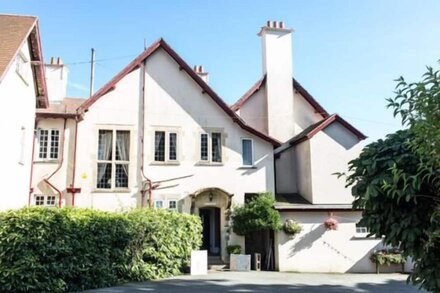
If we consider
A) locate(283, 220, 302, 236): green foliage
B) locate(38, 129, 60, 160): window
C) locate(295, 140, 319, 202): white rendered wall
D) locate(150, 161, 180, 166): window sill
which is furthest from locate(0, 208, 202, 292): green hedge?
locate(295, 140, 319, 202): white rendered wall

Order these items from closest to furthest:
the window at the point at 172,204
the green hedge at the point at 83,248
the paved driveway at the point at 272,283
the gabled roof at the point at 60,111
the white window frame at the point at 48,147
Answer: the green hedge at the point at 83,248 → the paved driveway at the point at 272,283 → the white window frame at the point at 48,147 → the gabled roof at the point at 60,111 → the window at the point at 172,204

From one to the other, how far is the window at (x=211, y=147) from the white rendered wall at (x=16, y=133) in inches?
310

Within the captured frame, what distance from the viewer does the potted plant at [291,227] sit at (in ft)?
63.7

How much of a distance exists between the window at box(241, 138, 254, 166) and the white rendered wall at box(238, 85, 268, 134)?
2423mm

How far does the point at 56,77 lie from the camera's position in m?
21.7

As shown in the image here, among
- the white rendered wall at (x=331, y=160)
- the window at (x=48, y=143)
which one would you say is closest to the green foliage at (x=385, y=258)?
the white rendered wall at (x=331, y=160)

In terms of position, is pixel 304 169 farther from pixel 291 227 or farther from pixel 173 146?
pixel 173 146

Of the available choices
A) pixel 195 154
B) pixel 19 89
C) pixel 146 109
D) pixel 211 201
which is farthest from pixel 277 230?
pixel 19 89

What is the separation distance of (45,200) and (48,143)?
102 inches

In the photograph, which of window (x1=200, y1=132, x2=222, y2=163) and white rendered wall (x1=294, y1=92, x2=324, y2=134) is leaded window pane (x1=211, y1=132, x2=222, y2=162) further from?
white rendered wall (x1=294, y1=92, x2=324, y2=134)

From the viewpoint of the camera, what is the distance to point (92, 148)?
19594 mm

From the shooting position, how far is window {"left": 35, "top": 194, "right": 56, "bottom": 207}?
18.8 meters

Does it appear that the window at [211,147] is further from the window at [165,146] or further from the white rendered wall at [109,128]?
the white rendered wall at [109,128]

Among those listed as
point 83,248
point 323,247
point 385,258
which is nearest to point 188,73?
point 323,247
